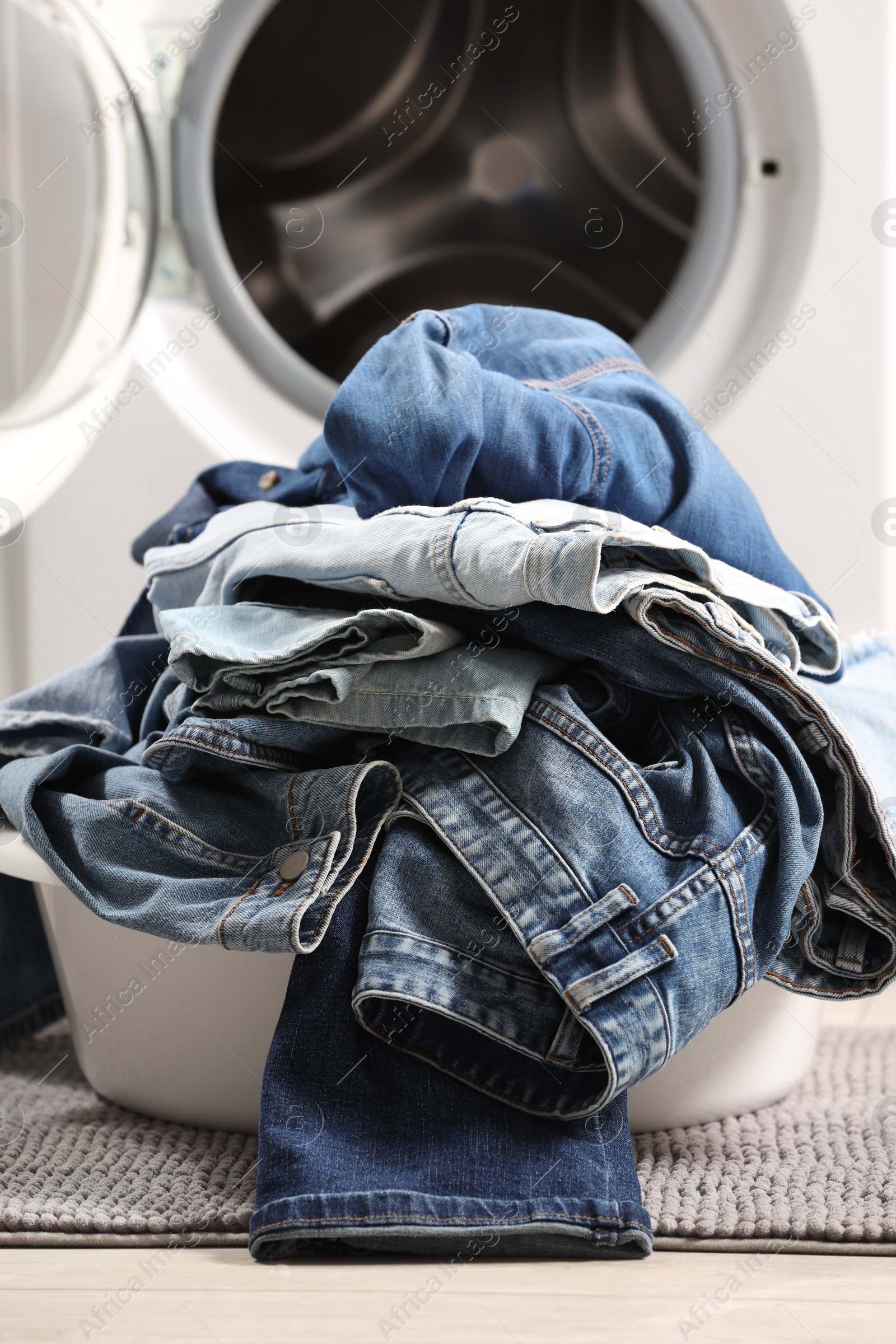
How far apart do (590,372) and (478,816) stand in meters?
0.38

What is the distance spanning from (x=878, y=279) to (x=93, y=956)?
39.4 inches

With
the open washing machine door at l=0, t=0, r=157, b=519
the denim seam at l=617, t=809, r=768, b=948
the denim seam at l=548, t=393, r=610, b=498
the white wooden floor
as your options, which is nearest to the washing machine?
the open washing machine door at l=0, t=0, r=157, b=519

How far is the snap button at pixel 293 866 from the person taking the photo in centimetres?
64

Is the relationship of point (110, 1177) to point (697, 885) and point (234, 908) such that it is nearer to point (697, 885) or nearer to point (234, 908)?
point (234, 908)

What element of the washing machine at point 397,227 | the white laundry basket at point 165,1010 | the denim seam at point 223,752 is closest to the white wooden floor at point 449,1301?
the white laundry basket at point 165,1010

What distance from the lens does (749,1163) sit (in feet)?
2.32

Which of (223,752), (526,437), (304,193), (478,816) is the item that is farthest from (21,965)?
(304,193)

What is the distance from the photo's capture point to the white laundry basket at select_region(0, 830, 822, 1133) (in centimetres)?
71

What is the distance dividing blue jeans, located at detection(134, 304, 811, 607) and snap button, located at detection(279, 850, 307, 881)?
0.24 metres

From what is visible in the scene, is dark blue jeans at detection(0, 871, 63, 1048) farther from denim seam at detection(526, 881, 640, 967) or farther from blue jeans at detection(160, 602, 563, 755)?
denim seam at detection(526, 881, 640, 967)

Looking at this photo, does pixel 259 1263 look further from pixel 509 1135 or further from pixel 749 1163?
pixel 749 1163

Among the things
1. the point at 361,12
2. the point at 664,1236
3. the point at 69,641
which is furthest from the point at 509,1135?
the point at 361,12

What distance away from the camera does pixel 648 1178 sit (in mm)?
688

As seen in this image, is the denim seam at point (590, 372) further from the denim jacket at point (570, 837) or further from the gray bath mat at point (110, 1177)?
the gray bath mat at point (110, 1177)
